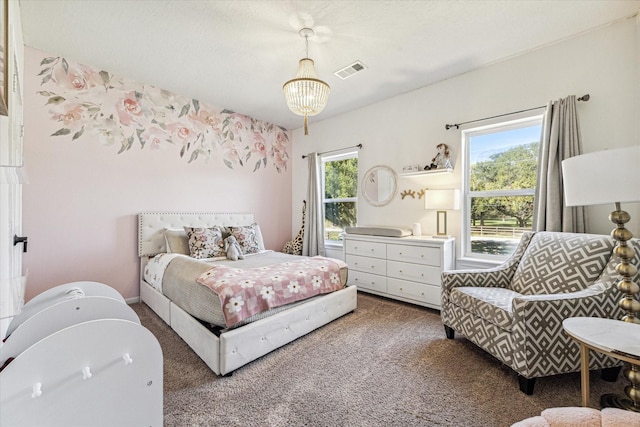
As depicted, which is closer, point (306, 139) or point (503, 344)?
point (503, 344)

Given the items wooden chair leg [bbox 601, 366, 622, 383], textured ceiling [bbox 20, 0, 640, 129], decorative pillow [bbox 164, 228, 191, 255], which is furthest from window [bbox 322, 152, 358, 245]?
wooden chair leg [bbox 601, 366, 622, 383]

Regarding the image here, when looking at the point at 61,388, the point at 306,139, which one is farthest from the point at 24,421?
the point at 306,139

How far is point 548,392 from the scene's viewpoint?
1.56 meters

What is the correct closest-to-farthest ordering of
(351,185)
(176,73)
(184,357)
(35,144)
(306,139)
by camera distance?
(184,357) < (35,144) < (176,73) < (351,185) < (306,139)

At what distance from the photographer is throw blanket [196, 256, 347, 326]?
1776 mm

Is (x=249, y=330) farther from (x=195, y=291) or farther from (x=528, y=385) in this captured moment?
(x=528, y=385)

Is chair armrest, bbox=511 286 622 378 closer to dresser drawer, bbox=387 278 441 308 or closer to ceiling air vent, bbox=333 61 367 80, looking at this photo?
dresser drawer, bbox=387 278 441 308

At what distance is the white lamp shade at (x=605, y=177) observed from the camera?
1.25 metres

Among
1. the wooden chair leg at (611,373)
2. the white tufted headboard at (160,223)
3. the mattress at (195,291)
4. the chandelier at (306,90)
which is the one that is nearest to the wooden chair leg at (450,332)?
the wooden chair leg at (611,373)

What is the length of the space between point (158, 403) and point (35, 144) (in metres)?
2.92

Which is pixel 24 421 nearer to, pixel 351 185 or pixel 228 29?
pixel 228 29

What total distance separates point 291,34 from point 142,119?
6.90 ft

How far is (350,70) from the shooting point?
283cm

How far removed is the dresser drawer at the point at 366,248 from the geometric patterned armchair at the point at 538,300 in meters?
0.99
